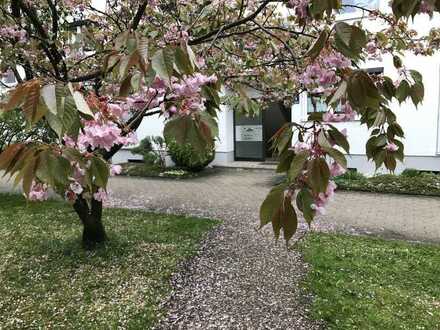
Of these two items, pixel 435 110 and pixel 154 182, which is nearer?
pixel 435 110

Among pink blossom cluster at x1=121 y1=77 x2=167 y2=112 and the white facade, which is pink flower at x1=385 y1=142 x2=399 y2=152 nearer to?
pink blossom cluster at x1=121 y1=77 x2=167 y2=112

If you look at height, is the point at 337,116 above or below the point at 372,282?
above

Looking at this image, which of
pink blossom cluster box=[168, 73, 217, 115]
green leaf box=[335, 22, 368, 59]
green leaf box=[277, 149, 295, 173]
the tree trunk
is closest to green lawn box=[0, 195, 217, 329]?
the tree trunk

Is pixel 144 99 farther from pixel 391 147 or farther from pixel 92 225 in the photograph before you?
pixel 92 225

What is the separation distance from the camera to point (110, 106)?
1.55 m

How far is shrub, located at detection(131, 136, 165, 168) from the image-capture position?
38.9 ft

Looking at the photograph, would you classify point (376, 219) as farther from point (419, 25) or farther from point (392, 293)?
point (419, 25)

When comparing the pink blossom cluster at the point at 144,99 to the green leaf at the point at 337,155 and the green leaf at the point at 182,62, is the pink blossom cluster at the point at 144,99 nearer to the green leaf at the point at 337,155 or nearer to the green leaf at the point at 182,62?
the green leaf at the point at 182,62

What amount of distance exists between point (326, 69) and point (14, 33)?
3229 millimetres

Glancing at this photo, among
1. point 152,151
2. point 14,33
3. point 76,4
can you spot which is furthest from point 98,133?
point 152,151

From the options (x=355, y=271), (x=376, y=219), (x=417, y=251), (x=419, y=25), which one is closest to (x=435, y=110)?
(x=419, y=25)

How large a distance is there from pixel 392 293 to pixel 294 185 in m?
3.00

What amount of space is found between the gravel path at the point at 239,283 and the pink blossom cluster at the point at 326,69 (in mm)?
1975

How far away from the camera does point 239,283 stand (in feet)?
12.7
